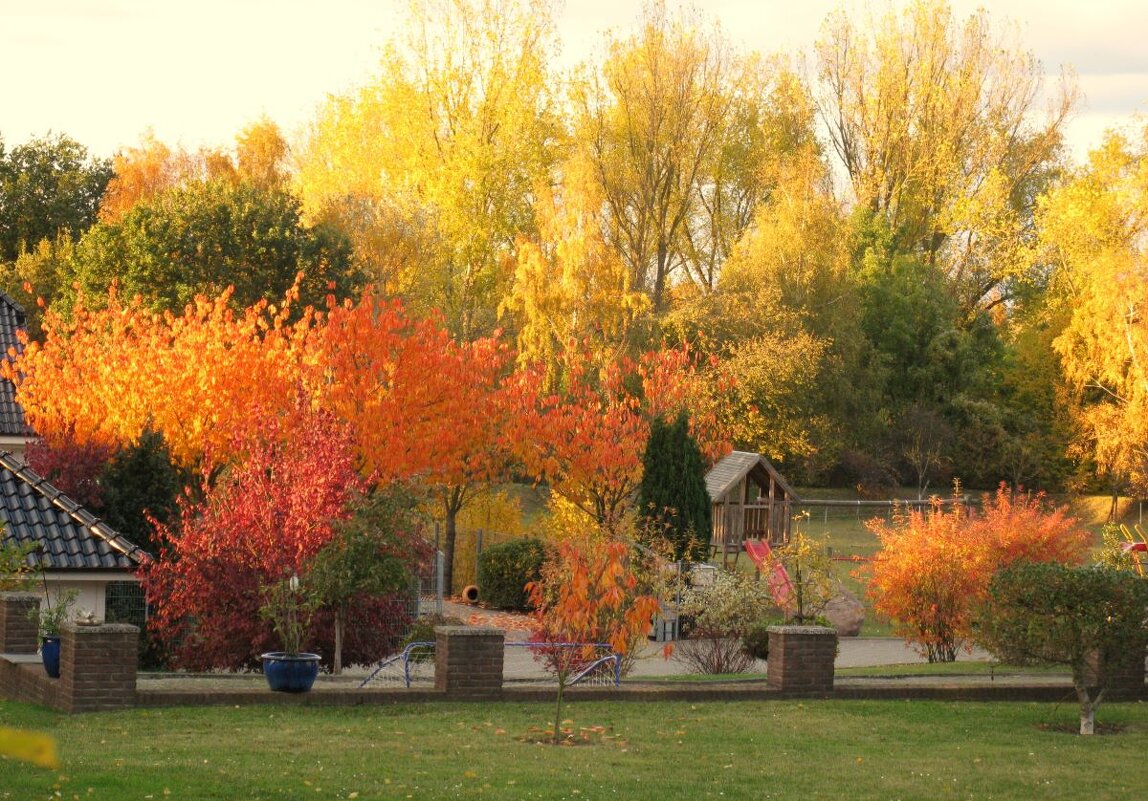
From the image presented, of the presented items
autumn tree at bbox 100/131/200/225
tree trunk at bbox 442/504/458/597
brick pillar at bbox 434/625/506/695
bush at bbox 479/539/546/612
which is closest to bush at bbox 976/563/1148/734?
brick pillar at bbox 434/625/506/695

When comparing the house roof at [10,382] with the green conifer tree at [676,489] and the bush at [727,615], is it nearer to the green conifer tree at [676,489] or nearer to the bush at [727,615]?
the green conifer tree at [676,489]

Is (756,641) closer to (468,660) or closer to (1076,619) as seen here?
(468,660)

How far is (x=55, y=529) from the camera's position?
780 inches

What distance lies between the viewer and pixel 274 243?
39000 mm

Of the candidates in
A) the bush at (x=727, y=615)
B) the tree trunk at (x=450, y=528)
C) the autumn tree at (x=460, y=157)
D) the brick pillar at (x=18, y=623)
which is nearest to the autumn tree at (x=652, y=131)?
the autumn tree at (x=460, y=157)

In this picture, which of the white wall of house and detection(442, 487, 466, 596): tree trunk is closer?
the white wall of house

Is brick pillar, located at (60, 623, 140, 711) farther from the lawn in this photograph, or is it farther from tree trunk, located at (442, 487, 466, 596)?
tree trunk, located at (442, 487, 466, 596)

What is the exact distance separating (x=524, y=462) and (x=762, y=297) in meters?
18.5

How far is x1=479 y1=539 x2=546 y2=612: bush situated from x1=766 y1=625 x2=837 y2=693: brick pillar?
14318 millimetres

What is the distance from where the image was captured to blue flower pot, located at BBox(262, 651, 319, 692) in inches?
555

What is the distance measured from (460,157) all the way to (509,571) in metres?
23.1

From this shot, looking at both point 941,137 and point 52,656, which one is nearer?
point 52,656

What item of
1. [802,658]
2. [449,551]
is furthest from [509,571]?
[802,658]

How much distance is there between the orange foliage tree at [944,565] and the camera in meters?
21.7
